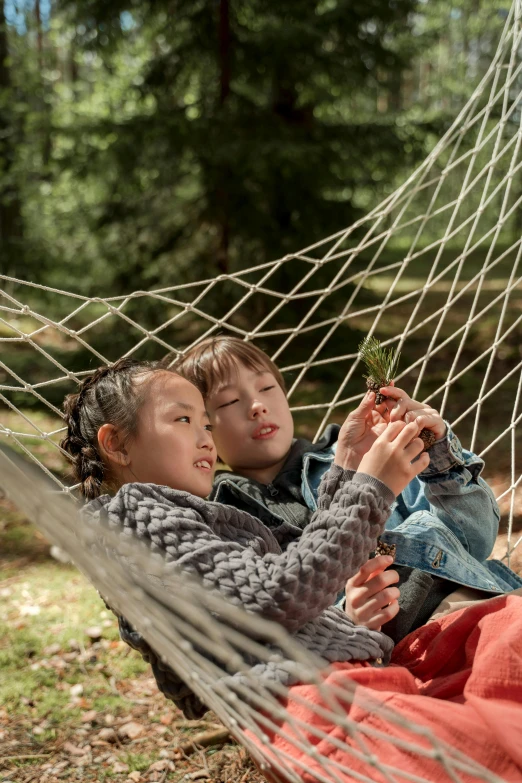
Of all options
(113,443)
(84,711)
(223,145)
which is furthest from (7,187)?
(113,443)

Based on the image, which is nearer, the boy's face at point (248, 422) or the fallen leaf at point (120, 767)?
the boy's face at point (248, 422)

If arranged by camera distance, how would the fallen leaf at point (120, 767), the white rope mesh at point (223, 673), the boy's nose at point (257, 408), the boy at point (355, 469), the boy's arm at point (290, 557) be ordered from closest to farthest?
the white rope mesh at point (223, 673) → the boy's arm at point (290, 557) → the boy at point (355, 469) → the boy's nose at point (257, 408) → the fallen leaf at point (120, 767)

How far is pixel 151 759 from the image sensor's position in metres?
1.84

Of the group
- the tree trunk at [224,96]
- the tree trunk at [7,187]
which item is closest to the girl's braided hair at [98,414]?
the tree trunk at [224,96]

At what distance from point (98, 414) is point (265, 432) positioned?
34 centimetres

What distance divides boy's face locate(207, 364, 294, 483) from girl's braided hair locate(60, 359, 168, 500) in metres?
0.19

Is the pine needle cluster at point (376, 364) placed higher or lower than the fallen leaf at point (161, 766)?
higher

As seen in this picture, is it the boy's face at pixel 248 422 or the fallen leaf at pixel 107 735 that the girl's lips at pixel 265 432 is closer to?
the boy's face at pixel 248 422

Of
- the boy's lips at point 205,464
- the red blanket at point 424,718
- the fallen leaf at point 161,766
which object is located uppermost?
the boy's lips at point 205,464

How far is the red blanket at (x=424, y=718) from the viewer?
98cm

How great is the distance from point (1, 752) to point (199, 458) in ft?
3.28

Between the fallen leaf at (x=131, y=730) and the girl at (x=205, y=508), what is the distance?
0.76m

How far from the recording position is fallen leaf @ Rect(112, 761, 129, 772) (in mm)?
1793

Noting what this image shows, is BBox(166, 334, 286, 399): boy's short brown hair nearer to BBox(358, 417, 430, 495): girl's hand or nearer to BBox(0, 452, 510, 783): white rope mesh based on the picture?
BBox(358, 417, 430, 495): girl's hand
